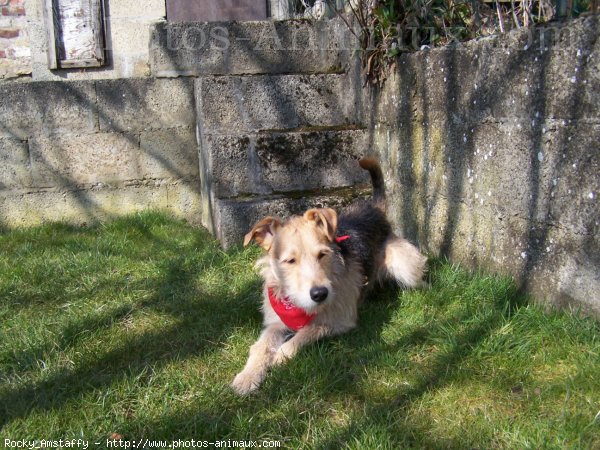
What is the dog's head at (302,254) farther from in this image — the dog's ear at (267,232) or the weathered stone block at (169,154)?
the weathered stone block at (169,154)

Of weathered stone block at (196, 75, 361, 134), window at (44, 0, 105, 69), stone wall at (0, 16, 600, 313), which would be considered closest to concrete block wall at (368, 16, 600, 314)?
stone wall at (0, 16, 600, 313)

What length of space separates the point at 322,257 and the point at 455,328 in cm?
83

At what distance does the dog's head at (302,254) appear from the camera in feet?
9.46

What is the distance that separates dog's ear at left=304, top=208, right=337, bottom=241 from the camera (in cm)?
308

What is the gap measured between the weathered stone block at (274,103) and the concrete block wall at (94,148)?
51 centimetres

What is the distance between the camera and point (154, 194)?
5695mm

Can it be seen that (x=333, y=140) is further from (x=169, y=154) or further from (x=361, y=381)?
(x=361, y=381)

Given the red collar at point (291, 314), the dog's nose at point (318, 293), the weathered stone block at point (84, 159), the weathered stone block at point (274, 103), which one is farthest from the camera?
the weathered stone block at point (84, 159)

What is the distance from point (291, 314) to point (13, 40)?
6968 millimetres

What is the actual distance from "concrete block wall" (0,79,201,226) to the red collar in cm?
294

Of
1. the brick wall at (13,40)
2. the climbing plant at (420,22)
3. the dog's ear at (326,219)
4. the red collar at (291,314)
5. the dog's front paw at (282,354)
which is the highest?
the brick wall at (13,40)

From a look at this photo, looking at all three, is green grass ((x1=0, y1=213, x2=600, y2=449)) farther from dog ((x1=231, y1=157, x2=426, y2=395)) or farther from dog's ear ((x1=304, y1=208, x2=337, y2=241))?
dog's ear ((x1=304, y1=208, x2=337, y2=241))

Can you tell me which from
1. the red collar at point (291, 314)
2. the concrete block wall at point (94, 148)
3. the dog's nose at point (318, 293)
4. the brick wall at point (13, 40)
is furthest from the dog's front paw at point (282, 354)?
the brick wall at point (13, 40)

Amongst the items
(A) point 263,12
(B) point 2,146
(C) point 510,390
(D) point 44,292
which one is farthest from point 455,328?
(A) point 263,12
